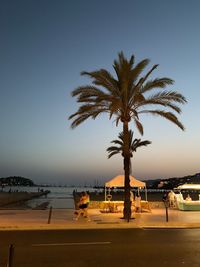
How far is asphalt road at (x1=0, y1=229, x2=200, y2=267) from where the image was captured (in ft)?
31.6

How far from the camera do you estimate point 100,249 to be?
11641 millimetres

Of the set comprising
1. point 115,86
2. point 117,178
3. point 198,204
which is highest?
point 115,86

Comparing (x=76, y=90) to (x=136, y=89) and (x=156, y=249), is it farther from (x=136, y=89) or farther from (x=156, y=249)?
(x=156, y=249)

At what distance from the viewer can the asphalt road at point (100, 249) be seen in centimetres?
962

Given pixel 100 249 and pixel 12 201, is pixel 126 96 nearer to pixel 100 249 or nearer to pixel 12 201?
pixel 100 249

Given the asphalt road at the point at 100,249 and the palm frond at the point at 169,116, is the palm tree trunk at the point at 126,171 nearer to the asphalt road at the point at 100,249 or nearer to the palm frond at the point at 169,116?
the palm frond at the point at 169,116

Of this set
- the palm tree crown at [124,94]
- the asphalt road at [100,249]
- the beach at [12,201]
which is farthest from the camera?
the beach at [12,201]

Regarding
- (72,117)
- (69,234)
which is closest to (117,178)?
(72,117)

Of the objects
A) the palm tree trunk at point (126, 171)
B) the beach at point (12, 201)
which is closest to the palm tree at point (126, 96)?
the palm tree trunk at point (126, 171)

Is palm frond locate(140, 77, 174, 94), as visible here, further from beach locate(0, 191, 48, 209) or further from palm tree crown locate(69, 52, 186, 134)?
beach locate(0, 191, 48, 209)

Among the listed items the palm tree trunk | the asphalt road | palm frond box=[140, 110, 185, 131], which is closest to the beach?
the palm tree trunk

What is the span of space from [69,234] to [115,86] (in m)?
10.2

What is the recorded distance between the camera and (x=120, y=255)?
35.0 ft

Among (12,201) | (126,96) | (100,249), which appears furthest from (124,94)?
(12,201)
